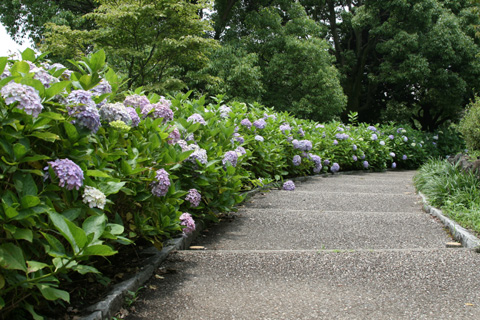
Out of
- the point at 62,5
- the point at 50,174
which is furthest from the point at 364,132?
the point at 62,5

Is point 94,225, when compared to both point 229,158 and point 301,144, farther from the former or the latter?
point 301,144

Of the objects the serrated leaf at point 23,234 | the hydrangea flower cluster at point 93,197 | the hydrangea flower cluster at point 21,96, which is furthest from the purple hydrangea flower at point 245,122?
the serrated leaf at point 23,234

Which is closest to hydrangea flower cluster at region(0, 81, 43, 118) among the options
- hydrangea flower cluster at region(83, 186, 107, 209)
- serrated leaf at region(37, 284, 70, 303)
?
hydrangea flower cluster at region(83, 186, 107, 209)

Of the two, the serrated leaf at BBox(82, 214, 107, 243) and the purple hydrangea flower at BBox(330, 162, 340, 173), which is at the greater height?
the serrated leaf at BBox(82, 214, 107, 243)

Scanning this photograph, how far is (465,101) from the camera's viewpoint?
67.1 ft

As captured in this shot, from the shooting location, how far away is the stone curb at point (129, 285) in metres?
2.02

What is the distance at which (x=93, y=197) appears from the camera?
6.17 ft

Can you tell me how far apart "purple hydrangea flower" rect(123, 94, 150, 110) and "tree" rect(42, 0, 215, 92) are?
1019cm

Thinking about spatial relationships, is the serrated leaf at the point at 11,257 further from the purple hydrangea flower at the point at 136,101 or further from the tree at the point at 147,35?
the tree at the point at 147,35

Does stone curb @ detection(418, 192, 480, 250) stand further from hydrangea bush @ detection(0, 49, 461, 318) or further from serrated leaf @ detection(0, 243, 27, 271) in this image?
serrated leaf @ detection(0, 243, 27, 271)

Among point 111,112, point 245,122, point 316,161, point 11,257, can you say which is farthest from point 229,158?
point 316,161

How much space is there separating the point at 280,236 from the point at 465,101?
795 inches

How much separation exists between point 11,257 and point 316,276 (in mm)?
1831

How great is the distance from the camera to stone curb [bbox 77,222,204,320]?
2018mm
